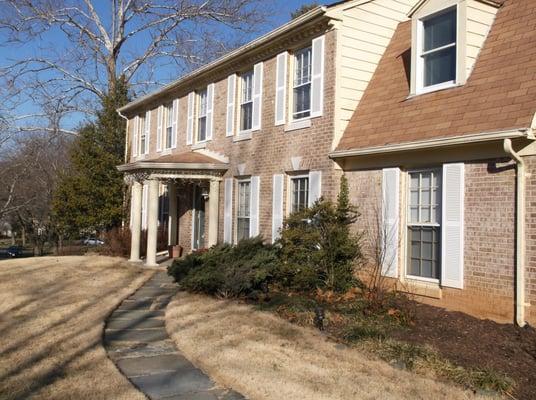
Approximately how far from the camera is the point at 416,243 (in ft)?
31.6

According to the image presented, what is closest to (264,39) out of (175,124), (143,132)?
(175,124)

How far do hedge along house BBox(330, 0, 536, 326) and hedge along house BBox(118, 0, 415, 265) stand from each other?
0.71m

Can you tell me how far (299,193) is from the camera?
40.7 feet

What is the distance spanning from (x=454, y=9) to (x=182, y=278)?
23.6 ft

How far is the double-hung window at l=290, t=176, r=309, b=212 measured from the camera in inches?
478

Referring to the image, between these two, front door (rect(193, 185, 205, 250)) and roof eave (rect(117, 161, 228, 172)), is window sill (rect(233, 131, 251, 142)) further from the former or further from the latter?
front door (rect(193, 185, 205, 250))

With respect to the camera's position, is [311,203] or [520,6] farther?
[311,203]

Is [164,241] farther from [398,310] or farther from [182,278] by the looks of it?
[398,310]

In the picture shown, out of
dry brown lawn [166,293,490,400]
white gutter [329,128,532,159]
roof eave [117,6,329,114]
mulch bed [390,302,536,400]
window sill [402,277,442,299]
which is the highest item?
roof eave [117,6,329,114]

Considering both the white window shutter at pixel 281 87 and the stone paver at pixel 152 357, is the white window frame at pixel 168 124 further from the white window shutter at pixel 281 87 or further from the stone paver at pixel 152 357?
the stone paver at pixel 152 357

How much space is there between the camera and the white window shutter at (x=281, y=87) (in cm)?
1279

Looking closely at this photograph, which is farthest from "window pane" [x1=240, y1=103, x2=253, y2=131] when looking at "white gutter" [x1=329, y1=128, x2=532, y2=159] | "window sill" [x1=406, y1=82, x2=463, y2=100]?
"window sill" [x1=406, y1=82, x2=463, y2=100]

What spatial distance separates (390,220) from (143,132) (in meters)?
14.4

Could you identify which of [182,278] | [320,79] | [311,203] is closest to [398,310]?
[311,203]
